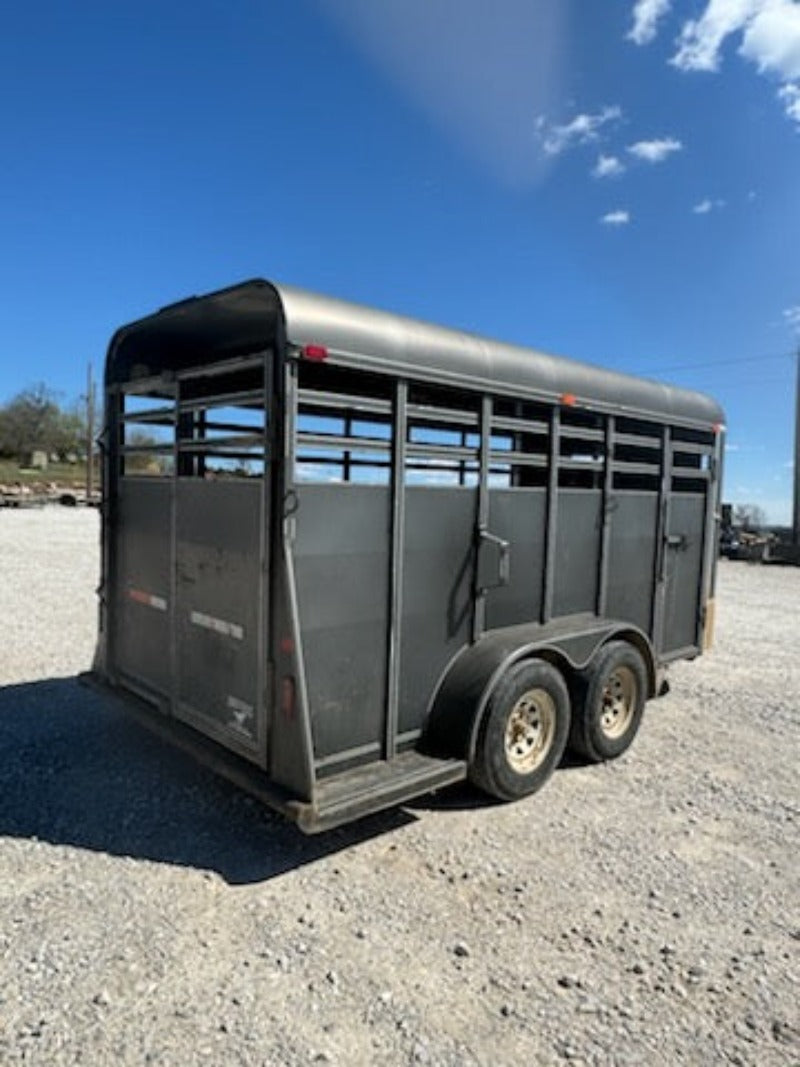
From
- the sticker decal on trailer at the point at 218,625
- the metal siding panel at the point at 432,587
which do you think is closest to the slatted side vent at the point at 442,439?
the metal siding panel at the point at 432,587

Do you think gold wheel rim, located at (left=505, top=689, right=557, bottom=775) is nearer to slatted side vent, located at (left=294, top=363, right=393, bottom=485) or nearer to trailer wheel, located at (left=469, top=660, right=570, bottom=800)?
trailer wheel, located at (left=469, top=660, right=570, bottom=800)

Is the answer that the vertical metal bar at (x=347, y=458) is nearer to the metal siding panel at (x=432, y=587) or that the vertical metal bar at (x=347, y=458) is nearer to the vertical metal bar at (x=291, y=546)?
the metal siding panel at (x=432, y=587)

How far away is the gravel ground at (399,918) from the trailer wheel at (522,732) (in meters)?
0.17

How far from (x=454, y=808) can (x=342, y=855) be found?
0.81 m

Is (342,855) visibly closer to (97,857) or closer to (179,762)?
(97,857)

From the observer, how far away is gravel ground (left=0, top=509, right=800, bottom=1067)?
7.66 ft

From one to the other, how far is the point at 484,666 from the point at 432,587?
545mm

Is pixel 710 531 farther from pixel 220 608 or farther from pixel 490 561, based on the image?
pixel 220 608

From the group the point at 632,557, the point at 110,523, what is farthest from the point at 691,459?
the point at 110,523

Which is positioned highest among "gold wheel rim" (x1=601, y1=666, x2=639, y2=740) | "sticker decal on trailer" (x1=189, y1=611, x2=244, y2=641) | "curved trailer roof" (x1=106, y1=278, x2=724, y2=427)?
"curved trailer roof" (x1=106, y1=278, x2=724, y2=427)

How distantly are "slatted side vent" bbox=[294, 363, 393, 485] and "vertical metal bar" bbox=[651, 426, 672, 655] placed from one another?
2696 millimetres

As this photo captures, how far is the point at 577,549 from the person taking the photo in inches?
190

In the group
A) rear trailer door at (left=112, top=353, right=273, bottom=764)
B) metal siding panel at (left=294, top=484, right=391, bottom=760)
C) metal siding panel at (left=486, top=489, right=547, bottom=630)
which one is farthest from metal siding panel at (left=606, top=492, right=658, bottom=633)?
rear trailer door at (left=112, top=353, right=273, bottom=764)

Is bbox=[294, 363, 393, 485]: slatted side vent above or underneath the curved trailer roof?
underneath
